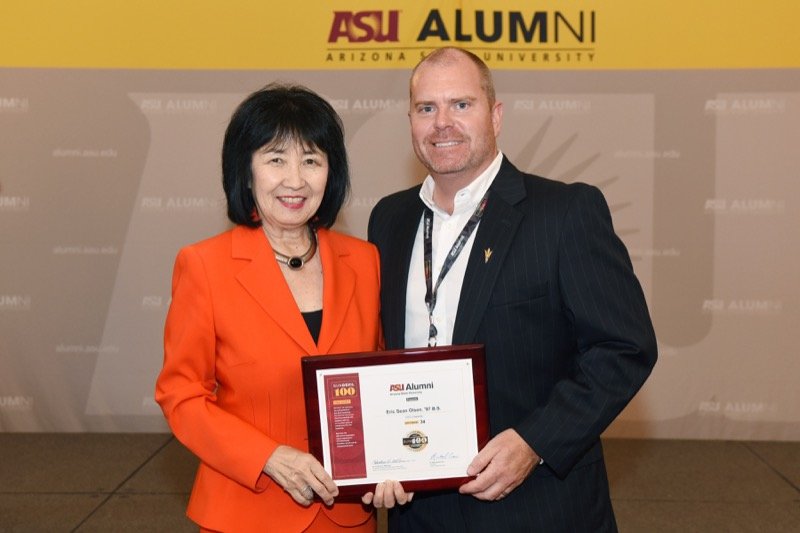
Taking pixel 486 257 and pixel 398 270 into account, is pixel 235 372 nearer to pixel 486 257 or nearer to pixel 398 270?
pixel 398 270

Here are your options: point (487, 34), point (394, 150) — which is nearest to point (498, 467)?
point (394, 150)

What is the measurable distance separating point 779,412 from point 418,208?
4.53 metres

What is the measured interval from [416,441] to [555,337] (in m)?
0.50

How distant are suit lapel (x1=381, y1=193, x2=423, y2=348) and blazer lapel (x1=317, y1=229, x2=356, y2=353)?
125 mm

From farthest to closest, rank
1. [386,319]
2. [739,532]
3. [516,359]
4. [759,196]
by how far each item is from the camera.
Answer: [759,196] → [739,532] → [386,319] → [516,359]

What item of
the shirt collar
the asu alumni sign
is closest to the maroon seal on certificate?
the shirt collar

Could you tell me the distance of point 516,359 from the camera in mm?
2562

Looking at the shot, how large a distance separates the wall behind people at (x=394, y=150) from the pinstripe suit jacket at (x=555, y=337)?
397 centimetres

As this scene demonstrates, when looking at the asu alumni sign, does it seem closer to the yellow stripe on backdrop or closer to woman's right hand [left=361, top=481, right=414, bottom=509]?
the yellow stripe on backdrop

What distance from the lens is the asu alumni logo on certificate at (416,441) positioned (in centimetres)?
241

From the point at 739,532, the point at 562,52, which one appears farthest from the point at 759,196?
the point at 739,532

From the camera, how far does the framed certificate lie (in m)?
2.36

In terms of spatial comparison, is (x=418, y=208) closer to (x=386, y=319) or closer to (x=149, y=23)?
(x=386, y=319)

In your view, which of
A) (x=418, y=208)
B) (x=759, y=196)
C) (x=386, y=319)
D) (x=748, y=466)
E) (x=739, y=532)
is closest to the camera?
(x=386, y=319)
